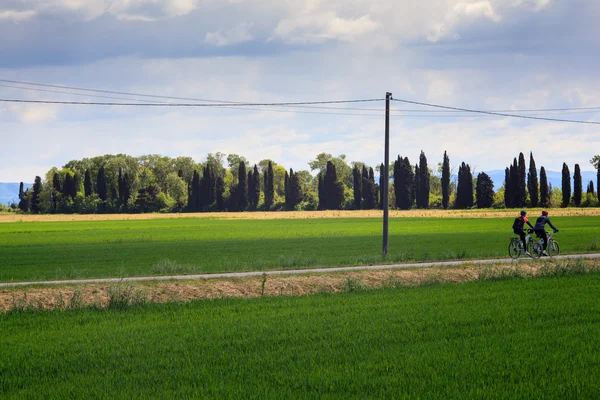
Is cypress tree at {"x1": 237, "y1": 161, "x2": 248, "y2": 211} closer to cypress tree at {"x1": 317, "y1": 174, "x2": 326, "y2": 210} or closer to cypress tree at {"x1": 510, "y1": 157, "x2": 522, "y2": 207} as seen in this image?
cypress tree at {"x1": 317, "y1": 174, "x2": 326, "y2": 210}

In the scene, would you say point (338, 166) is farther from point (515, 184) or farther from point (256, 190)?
point (515, 184)

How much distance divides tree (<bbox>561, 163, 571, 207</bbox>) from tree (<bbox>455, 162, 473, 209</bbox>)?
58.0ft

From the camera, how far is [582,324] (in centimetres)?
1341

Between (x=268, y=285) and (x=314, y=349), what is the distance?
9.26 m

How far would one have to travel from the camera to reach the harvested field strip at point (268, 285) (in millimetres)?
17812

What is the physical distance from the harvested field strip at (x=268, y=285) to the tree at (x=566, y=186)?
108 meters

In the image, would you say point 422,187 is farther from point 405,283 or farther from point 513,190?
point 405,283

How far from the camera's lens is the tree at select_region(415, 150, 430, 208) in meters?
136

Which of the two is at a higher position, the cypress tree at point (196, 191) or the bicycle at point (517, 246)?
the cypress tree at point (196, 191)

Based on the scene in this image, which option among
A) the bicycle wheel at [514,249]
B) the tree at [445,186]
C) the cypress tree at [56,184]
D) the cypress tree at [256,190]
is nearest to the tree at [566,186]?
the tree at [445,186]

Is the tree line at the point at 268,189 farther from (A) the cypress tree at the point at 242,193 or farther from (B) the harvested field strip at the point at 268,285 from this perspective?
(B) the harvested field strip at the point at 268,285

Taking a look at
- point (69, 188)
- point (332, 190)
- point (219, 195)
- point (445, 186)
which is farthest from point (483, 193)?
point (69, 188)

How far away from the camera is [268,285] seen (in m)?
20.7

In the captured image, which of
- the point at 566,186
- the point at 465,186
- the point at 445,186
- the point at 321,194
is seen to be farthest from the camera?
the point at 321,194
